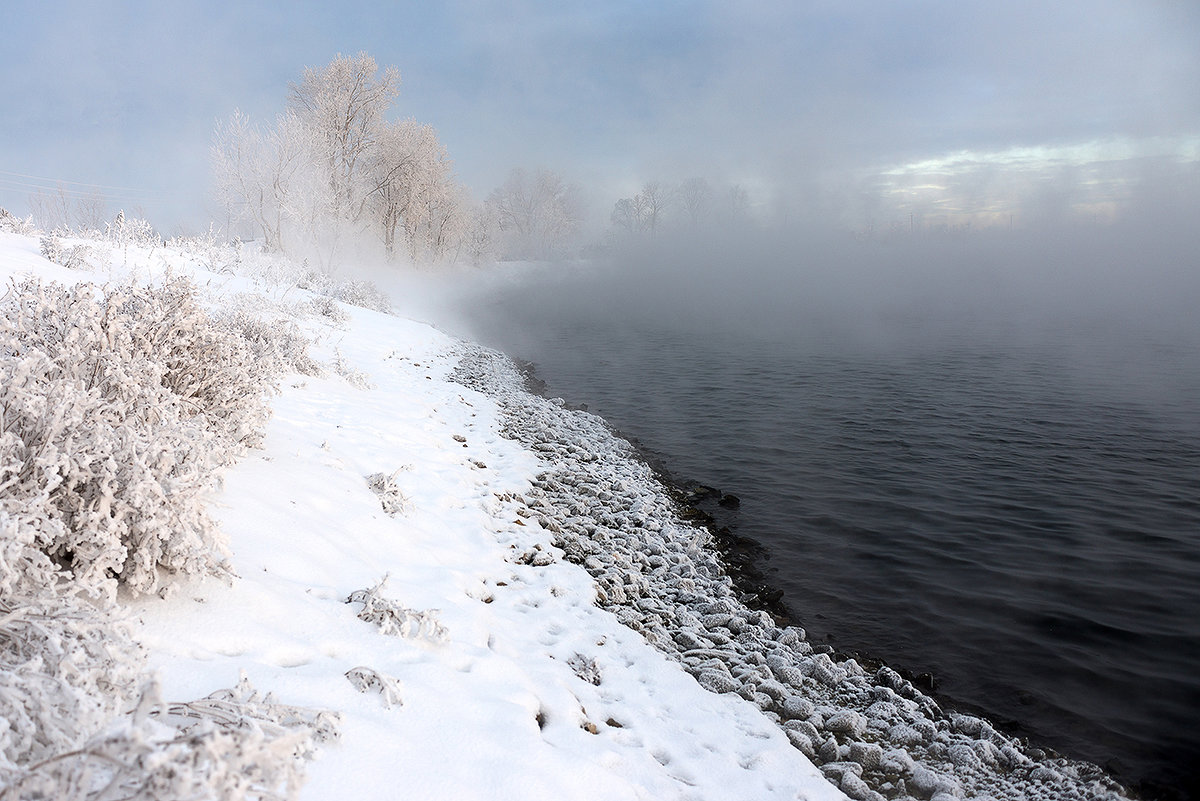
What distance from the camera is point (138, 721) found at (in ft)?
4.94

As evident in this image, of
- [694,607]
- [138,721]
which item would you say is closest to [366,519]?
[694,607]

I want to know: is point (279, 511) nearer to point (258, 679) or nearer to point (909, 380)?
point (258, 679)

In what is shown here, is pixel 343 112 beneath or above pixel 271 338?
above

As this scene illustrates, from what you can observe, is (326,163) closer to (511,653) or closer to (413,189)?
(413,189)

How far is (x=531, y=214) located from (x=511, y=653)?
289ft

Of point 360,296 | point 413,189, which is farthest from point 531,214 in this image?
point 360,296

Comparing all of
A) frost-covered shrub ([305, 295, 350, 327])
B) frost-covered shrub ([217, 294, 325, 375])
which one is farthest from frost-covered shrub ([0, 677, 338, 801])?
frost-covered shrub ([305, 295, 350, 327])

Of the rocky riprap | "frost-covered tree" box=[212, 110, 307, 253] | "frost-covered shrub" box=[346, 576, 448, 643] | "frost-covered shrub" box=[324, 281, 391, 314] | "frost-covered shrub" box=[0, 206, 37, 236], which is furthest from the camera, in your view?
"frost-covered tree" box=[212, 110, 307, 253]

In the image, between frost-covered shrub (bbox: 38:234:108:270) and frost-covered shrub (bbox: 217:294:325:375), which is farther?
frost-covered shrub (bbox: 38:234:108:270)

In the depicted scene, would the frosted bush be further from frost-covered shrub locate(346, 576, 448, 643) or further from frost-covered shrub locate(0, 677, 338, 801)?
frost-covered shrub locate(346, 576, 448, 643)

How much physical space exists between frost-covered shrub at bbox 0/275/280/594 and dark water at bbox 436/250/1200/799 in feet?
19.1

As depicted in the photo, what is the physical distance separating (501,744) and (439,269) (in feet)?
180

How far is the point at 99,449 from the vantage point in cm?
286

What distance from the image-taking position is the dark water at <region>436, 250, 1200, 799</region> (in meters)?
5.59
